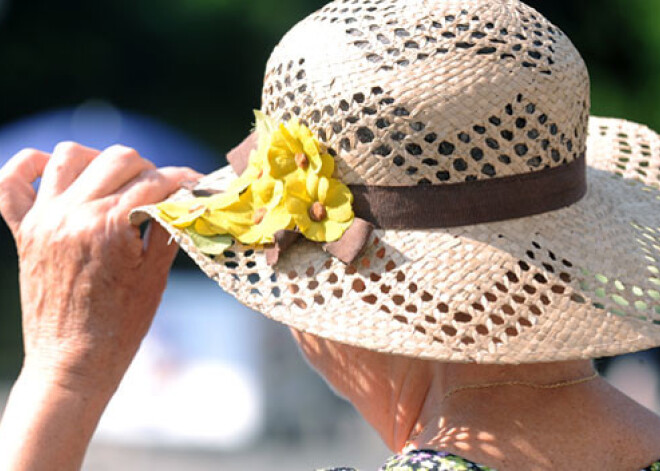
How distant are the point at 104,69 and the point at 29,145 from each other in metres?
0.98

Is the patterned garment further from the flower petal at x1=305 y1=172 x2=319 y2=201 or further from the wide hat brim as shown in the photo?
the flower petal at x1=305 y1=172 x2=319 y2=201

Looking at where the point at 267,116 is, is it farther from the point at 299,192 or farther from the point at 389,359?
the point at 389,359

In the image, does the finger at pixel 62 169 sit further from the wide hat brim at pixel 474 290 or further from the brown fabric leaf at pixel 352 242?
the brown fabric leaf at pixel 352 242

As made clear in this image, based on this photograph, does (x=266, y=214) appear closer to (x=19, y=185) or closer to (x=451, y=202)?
(x=451, y=202)

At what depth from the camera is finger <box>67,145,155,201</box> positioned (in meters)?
1.98

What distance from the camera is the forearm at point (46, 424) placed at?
1.79 meters

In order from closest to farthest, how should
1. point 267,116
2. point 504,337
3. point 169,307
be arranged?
point 504,337
point 267,116
point 169,307

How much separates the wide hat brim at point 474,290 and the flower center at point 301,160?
138mm

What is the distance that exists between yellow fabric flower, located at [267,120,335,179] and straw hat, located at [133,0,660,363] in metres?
0.02

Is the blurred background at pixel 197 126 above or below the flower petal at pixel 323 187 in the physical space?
below

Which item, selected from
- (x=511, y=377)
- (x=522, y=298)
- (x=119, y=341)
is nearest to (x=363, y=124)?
(x=522, y=298)

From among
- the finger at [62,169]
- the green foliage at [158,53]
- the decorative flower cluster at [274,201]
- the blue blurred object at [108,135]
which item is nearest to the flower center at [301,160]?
the decorative flower cluster at [274,201]

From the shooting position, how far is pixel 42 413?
183cm

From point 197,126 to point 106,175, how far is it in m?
6.68
